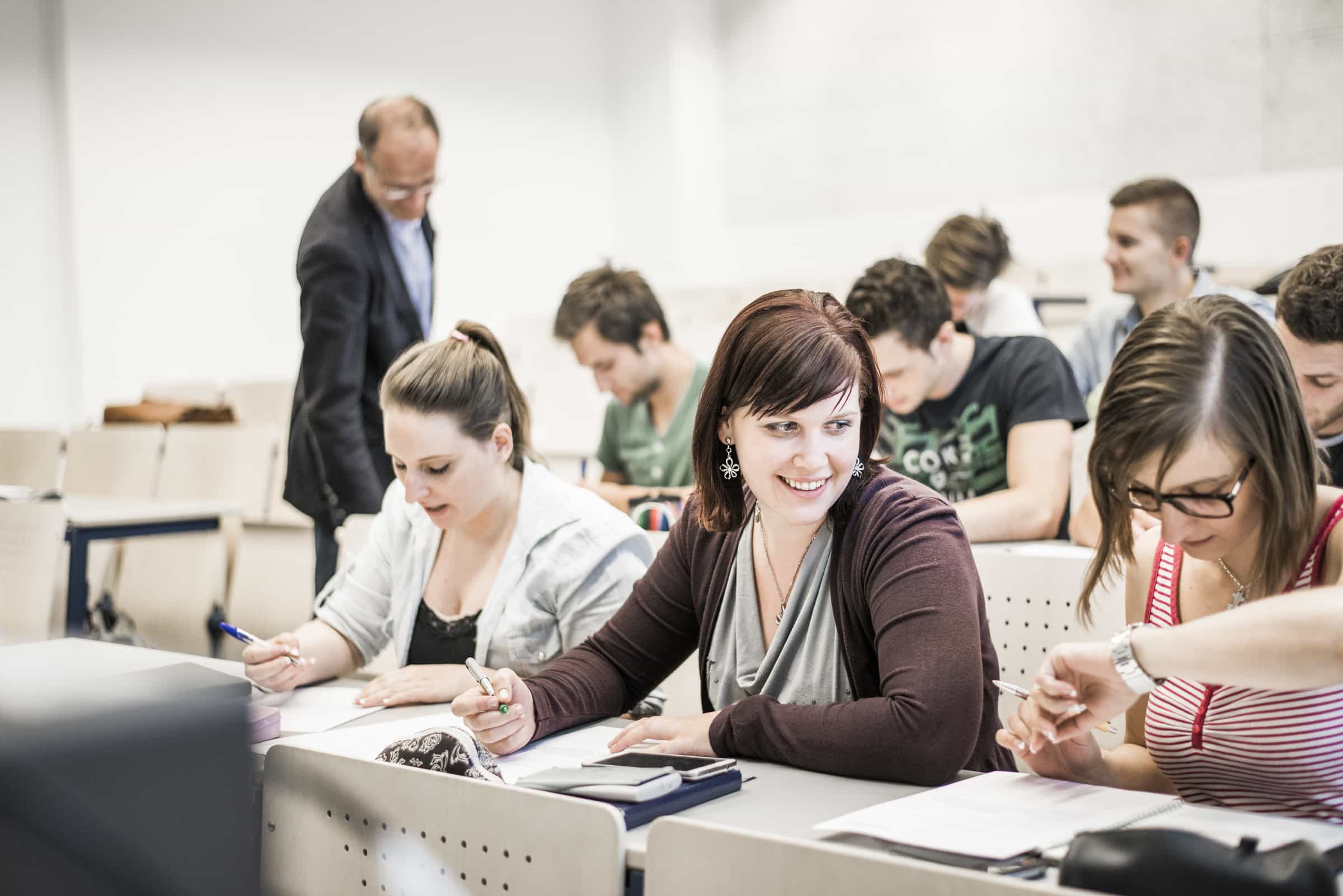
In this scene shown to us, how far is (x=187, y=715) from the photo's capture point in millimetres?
553

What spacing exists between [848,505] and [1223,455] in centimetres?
48

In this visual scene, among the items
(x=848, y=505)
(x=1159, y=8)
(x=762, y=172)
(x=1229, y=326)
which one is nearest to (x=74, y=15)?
(x=762, y=172)

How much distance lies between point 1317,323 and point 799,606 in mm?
957

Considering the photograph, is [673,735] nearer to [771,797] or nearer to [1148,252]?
[771,797]

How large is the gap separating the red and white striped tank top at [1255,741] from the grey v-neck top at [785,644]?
374mm

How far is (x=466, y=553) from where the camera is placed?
2100 mm

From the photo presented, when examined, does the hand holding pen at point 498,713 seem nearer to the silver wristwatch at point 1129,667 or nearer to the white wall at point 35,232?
the silver wristwatch at point 1129,667

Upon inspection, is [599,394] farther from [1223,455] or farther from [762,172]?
[1223,455]

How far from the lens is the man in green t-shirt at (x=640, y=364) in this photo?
3.31 metres

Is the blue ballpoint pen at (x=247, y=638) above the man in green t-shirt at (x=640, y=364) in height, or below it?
below

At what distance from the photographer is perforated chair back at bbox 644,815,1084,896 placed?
87 cm

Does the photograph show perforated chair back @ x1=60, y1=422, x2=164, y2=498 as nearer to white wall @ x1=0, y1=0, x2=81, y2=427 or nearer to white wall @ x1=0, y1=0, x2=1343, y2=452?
white wall @ x1=0, y1=0, x2=81, y2=427

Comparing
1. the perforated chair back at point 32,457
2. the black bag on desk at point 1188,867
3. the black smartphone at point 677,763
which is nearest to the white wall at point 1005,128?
the perforated chair back at point 32,457

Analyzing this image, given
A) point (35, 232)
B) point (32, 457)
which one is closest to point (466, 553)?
point (32, 457)
